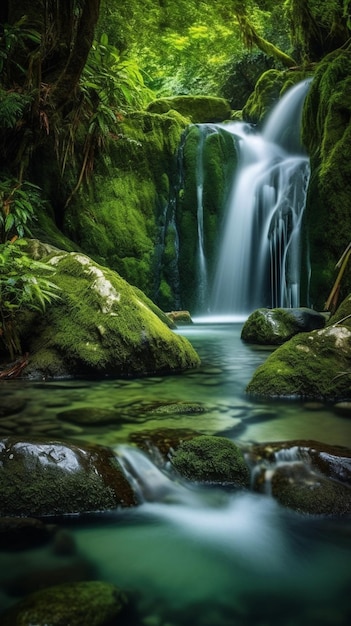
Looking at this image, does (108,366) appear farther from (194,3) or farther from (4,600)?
(194,3)

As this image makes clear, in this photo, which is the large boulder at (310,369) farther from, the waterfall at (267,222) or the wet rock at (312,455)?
the waterfall at (267,222)

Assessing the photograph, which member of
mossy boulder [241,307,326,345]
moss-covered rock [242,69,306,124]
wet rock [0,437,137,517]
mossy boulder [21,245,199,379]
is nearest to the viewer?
wet rock [0,437,137,517]

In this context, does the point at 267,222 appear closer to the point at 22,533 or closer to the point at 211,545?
the point at 211,545

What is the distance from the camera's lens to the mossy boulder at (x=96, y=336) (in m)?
5.11

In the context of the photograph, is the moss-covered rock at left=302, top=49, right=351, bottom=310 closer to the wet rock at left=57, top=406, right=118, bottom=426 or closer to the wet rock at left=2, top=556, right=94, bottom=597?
the wet rock at left=57, top=406, right=118, bottom=426

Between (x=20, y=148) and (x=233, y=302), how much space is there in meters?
6.56

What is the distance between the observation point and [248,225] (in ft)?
38.7

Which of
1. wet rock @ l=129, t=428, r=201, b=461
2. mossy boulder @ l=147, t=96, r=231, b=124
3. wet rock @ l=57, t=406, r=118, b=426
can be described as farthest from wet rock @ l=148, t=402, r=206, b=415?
mossy boulder @ l=147, t=96, r=231, b=124

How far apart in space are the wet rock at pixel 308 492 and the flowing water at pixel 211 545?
6 centimetres

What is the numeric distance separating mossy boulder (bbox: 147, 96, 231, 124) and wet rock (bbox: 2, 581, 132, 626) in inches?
578

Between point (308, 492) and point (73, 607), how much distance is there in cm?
133

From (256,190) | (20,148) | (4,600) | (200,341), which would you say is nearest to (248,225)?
(256,190)

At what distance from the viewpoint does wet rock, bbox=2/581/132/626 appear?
65.7 inches

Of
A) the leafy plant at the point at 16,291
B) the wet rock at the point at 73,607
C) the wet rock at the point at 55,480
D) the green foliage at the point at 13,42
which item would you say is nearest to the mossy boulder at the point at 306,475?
the wet rock at the point at 55,480
